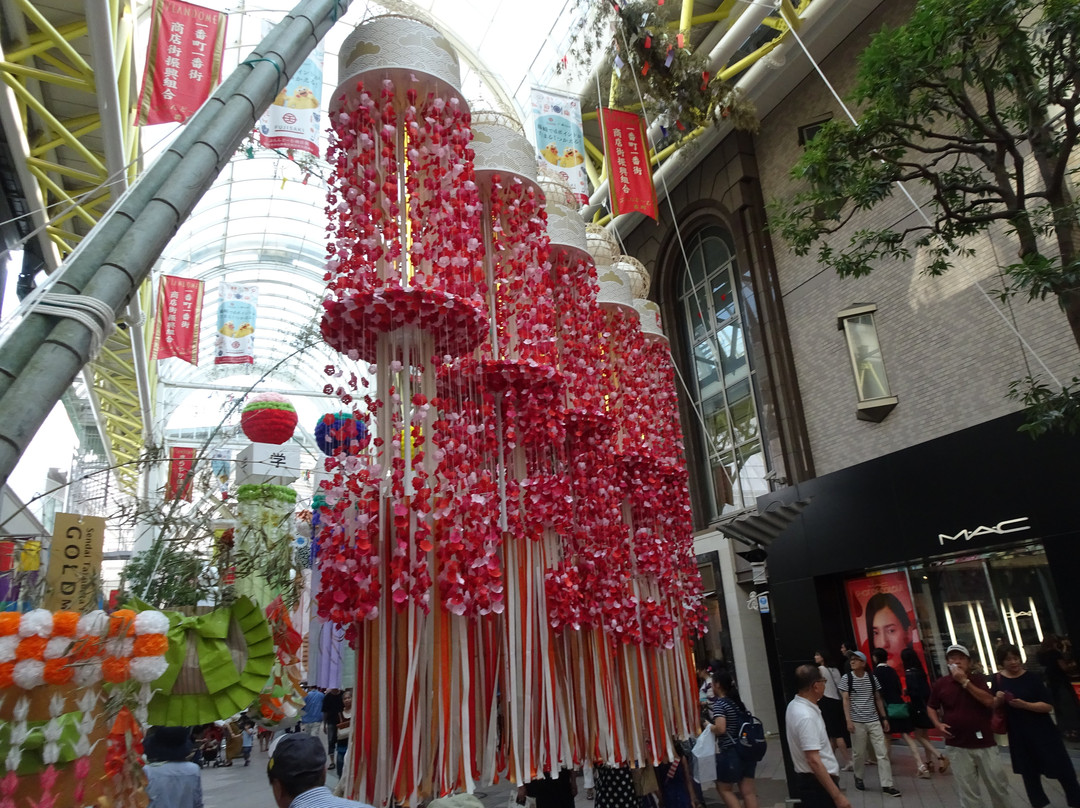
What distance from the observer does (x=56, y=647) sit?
5.40 ft

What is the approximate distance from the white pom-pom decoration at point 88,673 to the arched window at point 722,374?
990 cm

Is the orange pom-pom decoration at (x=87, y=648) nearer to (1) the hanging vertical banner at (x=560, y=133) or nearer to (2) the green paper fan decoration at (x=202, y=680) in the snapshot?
(2) the green paper fan decoration at (x=202, y=680)

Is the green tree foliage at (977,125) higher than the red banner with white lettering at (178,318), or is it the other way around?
the red banner with white lettering at (178,318)

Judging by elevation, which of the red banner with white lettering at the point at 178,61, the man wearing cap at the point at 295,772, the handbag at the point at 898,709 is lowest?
the handbag at the point at 898,709

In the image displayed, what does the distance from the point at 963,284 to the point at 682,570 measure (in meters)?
5.90

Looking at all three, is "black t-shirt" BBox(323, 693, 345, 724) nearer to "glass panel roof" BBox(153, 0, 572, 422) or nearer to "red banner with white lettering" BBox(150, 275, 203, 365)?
"glass panel roof" BBox(153, 0, 572, 422)

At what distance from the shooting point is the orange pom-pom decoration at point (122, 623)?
178 cm

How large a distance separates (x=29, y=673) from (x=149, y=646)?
25 cm

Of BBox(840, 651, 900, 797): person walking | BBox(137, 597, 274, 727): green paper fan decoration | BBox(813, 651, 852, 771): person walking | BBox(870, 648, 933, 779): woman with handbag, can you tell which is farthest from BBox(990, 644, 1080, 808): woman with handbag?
BBox(137, 597, 274, 727): green paper fan decoration

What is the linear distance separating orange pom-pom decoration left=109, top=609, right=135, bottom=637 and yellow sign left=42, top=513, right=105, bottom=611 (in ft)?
6.73

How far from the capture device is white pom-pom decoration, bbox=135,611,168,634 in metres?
1.81

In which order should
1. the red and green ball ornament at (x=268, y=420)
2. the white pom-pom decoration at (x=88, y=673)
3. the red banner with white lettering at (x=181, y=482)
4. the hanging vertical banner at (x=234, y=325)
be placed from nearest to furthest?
1. the white pom-pom decoration at (x=88, y=673)
2. the red banner with white lettering at (x=181, y=482)
3. the red and green ball ornament at (x=268, y=420)
4. the hanging vertical banner at (x=234, y=325)

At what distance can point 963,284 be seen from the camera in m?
8.16

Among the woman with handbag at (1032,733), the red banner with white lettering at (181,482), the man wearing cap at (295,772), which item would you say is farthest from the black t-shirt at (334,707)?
the man wearing cap at (295,772)
